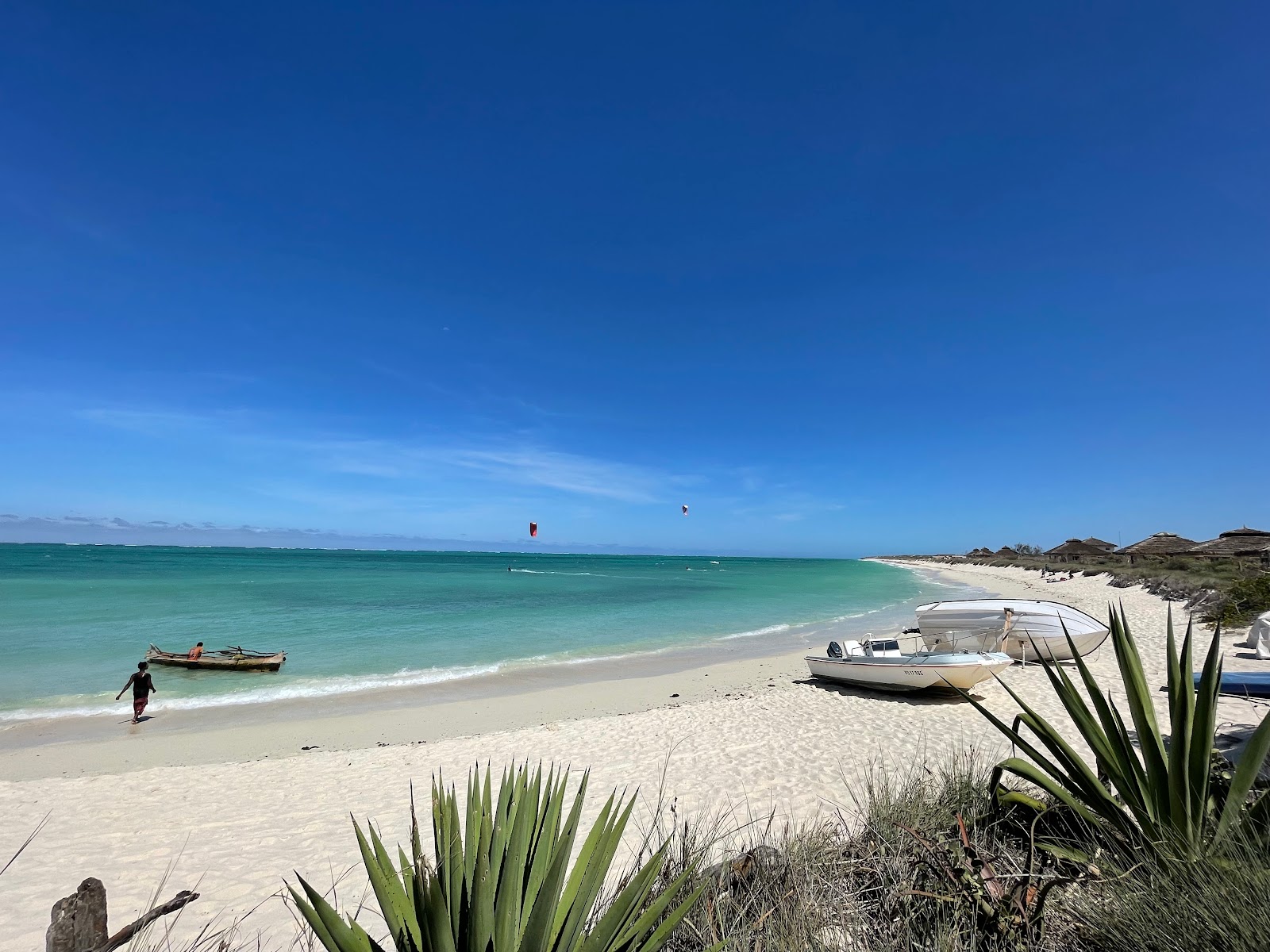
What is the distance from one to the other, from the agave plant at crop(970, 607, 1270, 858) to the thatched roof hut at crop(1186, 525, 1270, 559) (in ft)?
138

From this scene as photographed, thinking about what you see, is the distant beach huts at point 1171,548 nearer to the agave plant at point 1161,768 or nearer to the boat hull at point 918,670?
the boat hull at point 918,670

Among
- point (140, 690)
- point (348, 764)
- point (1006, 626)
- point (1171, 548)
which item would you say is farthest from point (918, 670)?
point (1171, 548)

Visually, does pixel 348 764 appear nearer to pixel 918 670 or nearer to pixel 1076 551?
pixel 918 670

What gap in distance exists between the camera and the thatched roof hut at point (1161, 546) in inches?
1702

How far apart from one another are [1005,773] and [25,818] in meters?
10.8

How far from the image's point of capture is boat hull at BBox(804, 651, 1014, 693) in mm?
10422

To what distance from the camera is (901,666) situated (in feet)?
35.7

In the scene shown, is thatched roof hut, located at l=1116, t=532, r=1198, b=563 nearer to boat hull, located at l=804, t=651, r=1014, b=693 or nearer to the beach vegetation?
the beach vegetation

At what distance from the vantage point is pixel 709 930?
2506 mm

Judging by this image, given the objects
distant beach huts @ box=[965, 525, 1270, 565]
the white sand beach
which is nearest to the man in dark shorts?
the white sand beach

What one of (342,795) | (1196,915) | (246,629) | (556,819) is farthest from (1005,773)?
(246,629)

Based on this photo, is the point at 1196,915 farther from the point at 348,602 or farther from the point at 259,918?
the point at 348,602

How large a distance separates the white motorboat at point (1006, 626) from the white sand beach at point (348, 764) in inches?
27.4

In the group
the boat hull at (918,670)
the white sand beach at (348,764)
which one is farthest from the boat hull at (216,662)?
the boat hull at (918,670)
